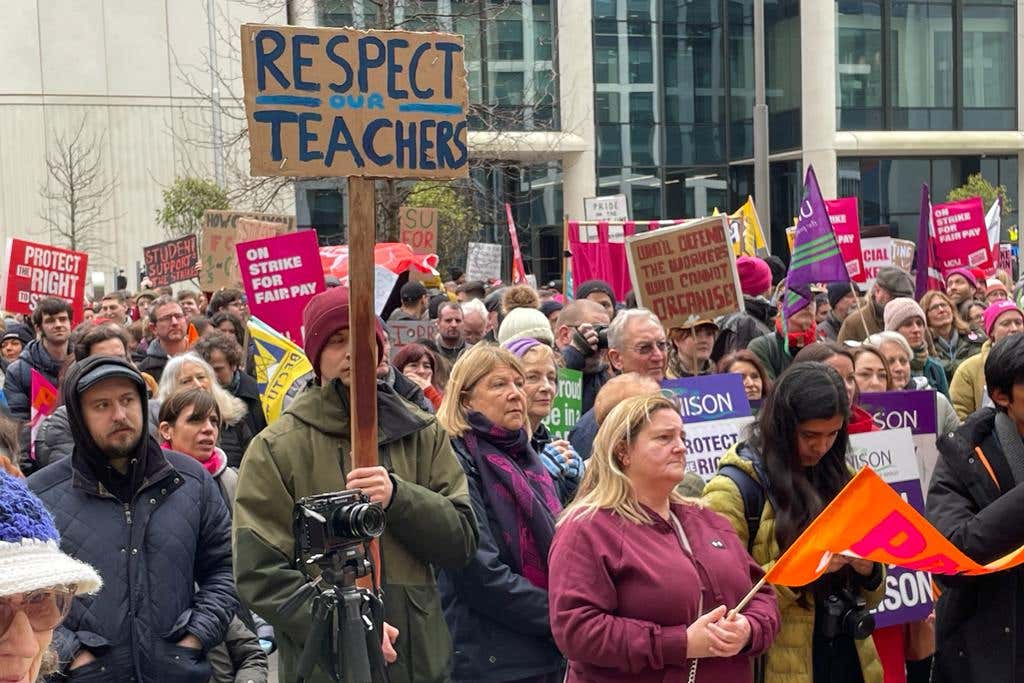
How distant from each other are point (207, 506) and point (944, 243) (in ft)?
40.6

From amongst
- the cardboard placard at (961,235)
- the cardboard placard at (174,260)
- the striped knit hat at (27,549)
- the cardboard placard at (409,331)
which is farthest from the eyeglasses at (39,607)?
the cardboard placard at (174,260)

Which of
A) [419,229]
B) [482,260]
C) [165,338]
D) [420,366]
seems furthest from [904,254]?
[420,366]

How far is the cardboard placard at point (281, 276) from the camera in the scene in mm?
10297

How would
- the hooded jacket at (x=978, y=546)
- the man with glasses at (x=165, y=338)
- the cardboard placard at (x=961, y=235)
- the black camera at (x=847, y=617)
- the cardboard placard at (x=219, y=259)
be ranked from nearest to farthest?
the black camera at (x=847, y=617) < the hooded jacket at (x=978, y=546) < the man with glasses at (x=165, y=338) < the cardboard placard at (x=961, y=235) < the cardboard placard at (x=219, y=259)

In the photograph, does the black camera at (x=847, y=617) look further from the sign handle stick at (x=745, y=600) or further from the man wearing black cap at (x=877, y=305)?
the man wearing black cap at (x=877, y=305)

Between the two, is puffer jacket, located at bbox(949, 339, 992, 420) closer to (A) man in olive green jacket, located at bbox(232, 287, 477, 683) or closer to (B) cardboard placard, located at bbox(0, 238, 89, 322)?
(A) man in olive green jacket, located at bbox(232, 287, 477, 683)

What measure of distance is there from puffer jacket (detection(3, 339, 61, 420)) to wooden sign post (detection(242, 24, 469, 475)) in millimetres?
5058

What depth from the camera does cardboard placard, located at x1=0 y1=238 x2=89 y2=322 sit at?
14.4 m

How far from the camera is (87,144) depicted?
42.4m

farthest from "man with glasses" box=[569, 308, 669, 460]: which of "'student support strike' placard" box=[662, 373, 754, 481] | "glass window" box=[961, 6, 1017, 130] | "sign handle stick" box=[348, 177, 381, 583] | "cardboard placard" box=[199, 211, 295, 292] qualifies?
"glass window" box=[961, 6, 1017, 130]

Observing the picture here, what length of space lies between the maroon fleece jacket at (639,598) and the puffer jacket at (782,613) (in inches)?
11.3

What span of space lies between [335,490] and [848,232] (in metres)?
11.7

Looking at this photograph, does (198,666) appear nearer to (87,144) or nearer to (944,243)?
(944,243)

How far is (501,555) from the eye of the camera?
4.89 meters
